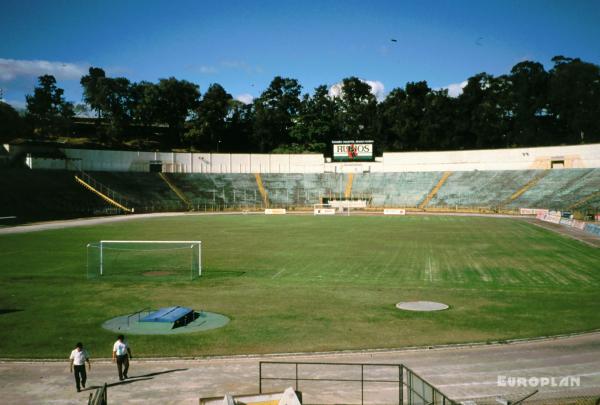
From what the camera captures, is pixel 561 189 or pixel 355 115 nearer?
pixel 561 189

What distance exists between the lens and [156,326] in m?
23.7

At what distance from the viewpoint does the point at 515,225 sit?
72500 mm

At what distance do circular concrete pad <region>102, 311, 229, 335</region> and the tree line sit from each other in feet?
400

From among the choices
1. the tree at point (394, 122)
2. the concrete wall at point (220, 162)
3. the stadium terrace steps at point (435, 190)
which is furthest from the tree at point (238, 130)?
the stadium terrace steps at point (435, 190)

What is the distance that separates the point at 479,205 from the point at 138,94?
4017 inches

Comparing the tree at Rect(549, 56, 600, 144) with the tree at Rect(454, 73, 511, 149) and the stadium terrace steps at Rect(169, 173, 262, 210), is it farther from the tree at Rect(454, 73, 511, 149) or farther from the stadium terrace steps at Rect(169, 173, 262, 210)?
the stadium terrace steps at Rect(169, 173, 262, 210)

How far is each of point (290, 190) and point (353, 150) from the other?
1796 centimetres

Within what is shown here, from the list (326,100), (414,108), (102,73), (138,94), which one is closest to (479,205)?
(414,108)

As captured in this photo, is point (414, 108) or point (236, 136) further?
point (236, 136)

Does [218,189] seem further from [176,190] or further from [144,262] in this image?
[144,262]

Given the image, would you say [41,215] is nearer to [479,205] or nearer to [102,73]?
[479,205]

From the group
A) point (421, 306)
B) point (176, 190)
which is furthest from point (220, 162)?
point (421, 306)
